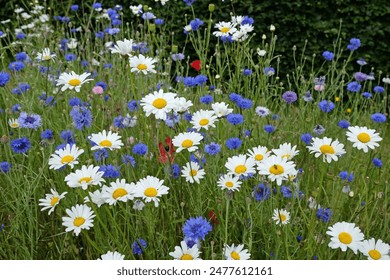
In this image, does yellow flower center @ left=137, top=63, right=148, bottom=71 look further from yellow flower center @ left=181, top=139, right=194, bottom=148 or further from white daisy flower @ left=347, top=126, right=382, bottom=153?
white daisy flower @ left=347, top=126, right=382, bottom=153

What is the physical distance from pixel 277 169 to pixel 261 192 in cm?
28

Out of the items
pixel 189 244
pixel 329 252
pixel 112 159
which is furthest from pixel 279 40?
pixel 189 244

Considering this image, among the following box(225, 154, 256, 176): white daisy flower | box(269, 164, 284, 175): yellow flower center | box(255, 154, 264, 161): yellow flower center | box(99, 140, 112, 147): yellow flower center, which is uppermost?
box(269, 164, 284, 175): yellow flower center

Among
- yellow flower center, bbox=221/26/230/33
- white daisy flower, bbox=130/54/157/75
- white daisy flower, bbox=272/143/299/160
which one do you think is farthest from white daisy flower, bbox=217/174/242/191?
yellow flower center, bbox=221/26/230/33

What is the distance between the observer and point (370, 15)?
4.20 m

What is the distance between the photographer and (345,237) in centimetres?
144

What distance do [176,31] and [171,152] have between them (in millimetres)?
2641

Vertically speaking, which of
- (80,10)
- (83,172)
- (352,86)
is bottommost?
(80,10)

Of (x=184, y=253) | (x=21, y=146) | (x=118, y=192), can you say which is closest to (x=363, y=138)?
(x=184, y=253)

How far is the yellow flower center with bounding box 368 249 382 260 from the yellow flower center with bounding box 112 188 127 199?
677mm

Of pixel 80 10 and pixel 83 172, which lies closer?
pixel 83 172

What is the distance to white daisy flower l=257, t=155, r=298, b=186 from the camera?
1517 millimetres
